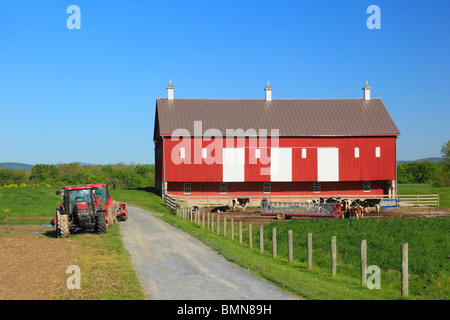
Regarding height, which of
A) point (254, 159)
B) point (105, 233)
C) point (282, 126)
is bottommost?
point (105, 233)

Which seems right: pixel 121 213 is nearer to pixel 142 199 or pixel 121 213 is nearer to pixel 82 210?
pixel 82 210

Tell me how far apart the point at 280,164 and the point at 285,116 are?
5.71m

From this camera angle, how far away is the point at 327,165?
49.5 meters

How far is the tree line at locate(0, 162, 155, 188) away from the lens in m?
106

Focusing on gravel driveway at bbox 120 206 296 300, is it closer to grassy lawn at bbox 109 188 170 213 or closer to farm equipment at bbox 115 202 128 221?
farm equipment at bbox 115 202 128 221

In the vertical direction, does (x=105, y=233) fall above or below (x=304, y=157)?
below

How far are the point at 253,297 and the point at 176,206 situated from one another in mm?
26810

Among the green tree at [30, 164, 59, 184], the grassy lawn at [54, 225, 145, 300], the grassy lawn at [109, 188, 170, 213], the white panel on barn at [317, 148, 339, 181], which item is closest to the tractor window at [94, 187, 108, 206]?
the grassy lawn at [54, 225, 145, 300]

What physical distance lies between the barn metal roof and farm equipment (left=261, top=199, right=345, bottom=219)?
16266 millimetres

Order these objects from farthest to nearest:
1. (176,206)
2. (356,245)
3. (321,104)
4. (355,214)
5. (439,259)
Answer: (321,104) < (176,206) < (355,214) < (356,245) < (439,259)

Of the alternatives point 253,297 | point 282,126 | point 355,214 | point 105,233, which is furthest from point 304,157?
point 253,297
